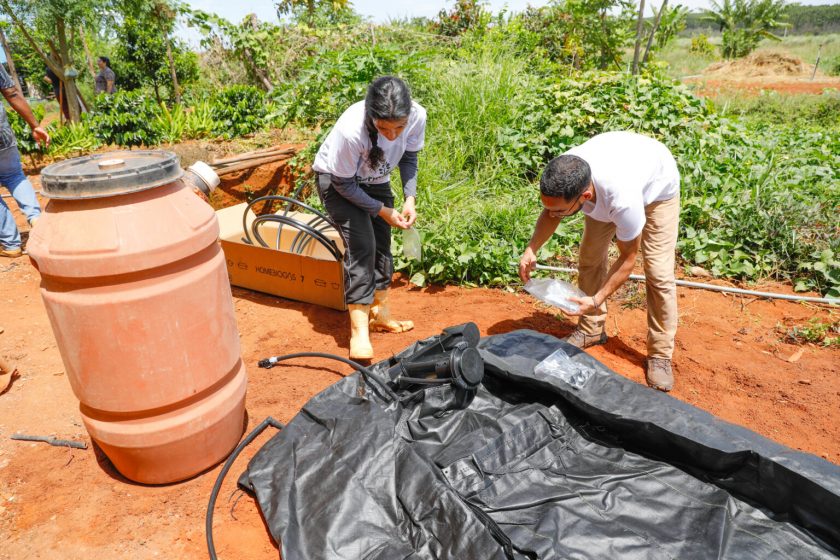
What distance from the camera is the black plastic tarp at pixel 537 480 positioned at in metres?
1.91

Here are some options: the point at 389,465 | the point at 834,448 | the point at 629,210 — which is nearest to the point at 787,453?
the point at 834,448

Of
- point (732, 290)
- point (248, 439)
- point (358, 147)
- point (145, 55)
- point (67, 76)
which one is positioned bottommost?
point (732, 290)

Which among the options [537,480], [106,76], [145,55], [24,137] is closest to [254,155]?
[24,137]

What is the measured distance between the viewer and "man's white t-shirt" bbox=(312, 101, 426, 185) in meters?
2.80

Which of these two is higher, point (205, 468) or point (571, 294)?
point (571, 294)

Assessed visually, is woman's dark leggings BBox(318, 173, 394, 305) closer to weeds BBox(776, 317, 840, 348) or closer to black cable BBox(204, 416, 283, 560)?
black cable BBox(204, 416, 283, 560)

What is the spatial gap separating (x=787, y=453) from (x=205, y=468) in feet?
8.24

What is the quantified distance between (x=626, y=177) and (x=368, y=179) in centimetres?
150

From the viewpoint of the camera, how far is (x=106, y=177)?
74.9 inches

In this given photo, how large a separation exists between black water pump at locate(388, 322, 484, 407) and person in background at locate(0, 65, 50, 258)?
4.32 m

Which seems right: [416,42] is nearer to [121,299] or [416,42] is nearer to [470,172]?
[470,172]


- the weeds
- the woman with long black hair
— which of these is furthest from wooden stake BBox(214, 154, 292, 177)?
the weeds

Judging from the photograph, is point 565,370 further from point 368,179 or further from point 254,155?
point 254,155

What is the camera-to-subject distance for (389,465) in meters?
2.15
